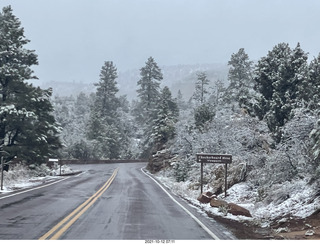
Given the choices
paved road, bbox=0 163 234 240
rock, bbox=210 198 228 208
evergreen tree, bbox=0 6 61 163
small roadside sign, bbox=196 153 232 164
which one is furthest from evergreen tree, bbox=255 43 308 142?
evergreen tree, bbox=0 6 61 163

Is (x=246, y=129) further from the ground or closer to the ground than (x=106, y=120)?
closer to the ground

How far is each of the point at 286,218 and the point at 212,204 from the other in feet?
13.8

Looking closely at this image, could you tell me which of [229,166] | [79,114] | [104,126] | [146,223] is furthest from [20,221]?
[79,114]

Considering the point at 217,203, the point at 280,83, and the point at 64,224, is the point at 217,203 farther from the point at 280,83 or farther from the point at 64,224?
the point at 280,83

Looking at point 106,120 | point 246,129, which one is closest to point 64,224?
point 246,129

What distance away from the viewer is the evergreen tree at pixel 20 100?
25.6m

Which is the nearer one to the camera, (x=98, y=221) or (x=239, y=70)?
(x=98, y=221)

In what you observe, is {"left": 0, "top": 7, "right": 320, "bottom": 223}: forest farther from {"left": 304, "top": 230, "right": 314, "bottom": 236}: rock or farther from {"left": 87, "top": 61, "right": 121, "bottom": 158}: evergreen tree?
{"left": 87, "top": 61, "right": 121, "bottom": 158}: evergreen tree

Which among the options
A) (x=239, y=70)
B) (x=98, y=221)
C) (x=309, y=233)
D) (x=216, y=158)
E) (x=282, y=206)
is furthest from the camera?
(x=239, y=70)

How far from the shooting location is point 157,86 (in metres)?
90.2

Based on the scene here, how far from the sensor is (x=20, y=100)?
2625 centimetres

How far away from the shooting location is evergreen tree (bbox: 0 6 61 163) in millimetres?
25625
